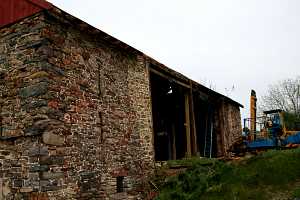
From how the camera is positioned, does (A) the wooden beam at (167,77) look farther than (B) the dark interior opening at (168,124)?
No

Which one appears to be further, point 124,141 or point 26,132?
point 124,141

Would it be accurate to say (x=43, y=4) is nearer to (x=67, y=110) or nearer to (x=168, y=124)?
(x=67, y=110)

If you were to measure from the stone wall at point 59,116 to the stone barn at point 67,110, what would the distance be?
20 mm

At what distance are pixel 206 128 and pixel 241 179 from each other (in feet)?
26.5

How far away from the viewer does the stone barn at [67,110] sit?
7051 mm

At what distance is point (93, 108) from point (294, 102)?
29734 mm

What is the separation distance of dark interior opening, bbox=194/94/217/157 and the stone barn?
685 cm

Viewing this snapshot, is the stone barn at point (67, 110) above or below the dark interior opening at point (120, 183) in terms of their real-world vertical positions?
above

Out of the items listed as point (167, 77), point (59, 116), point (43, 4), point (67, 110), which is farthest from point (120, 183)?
point (43, 4)

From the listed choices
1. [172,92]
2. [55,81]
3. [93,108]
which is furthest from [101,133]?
[172,92]

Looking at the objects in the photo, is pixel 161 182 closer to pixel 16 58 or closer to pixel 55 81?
pixel 55 81

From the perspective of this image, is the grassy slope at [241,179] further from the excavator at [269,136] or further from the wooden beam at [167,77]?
Result: the excavator at [269,136]

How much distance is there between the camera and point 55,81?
737 cm

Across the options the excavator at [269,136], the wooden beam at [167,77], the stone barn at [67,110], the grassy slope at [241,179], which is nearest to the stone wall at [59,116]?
the stone barn at [67,110]
